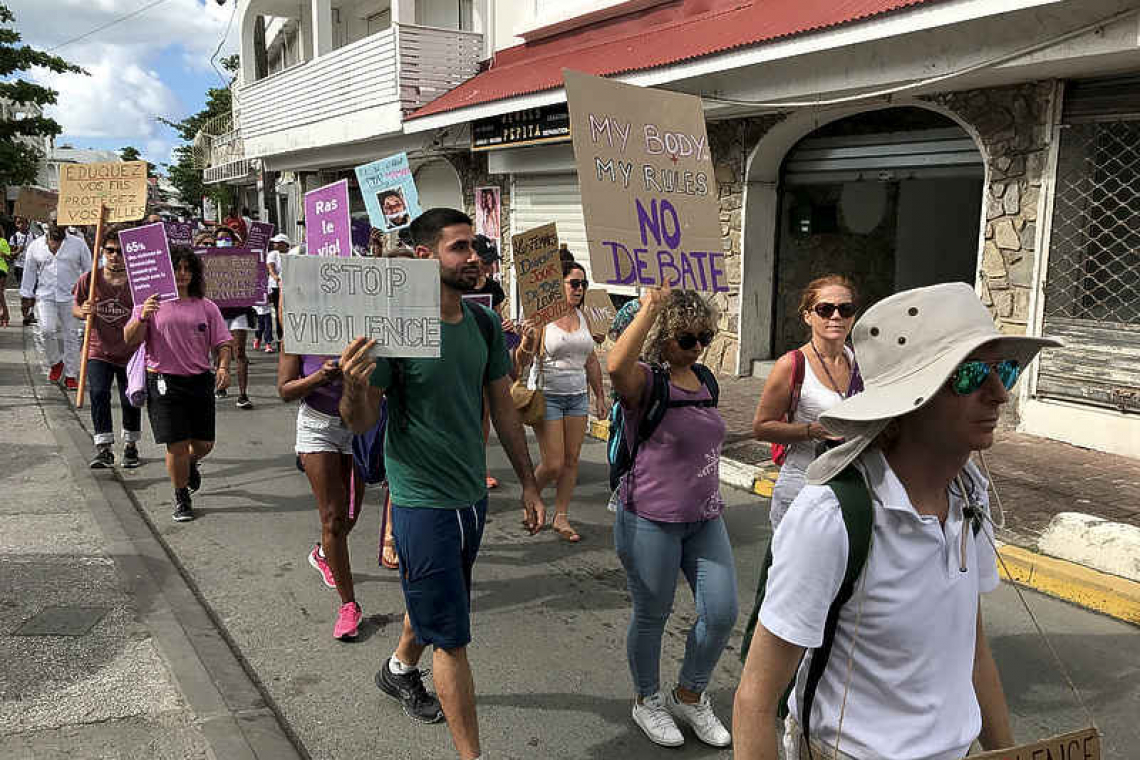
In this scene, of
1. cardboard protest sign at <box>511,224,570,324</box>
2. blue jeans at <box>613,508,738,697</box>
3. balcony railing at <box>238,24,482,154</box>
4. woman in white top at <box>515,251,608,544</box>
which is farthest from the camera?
balcony railing at <box>238,24,482,154</box>

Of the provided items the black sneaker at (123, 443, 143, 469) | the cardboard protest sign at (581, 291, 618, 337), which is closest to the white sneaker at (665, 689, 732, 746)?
the cardboard protest sign at (581, 291, 618, 337)

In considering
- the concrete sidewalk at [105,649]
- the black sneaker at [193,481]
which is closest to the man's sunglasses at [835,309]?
the concrete sidewalk at [105,649]

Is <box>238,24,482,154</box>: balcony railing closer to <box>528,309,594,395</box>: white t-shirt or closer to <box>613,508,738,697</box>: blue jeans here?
<box>528,309,594,395</box>: white t-shirt

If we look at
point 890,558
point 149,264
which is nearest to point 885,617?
point 890,558

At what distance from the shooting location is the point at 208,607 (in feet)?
15.7

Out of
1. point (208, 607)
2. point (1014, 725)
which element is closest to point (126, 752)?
point (208, 607)

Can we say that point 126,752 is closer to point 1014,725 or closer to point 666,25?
point 1014,725

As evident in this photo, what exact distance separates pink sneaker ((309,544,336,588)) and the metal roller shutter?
876 centimetres

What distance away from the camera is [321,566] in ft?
17.1

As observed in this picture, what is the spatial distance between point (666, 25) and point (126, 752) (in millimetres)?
10974

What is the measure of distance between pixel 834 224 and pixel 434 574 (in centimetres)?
990

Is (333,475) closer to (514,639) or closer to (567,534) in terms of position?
(514,639)

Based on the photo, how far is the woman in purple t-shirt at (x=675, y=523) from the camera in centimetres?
343

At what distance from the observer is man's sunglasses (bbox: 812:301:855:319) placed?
4047mm
